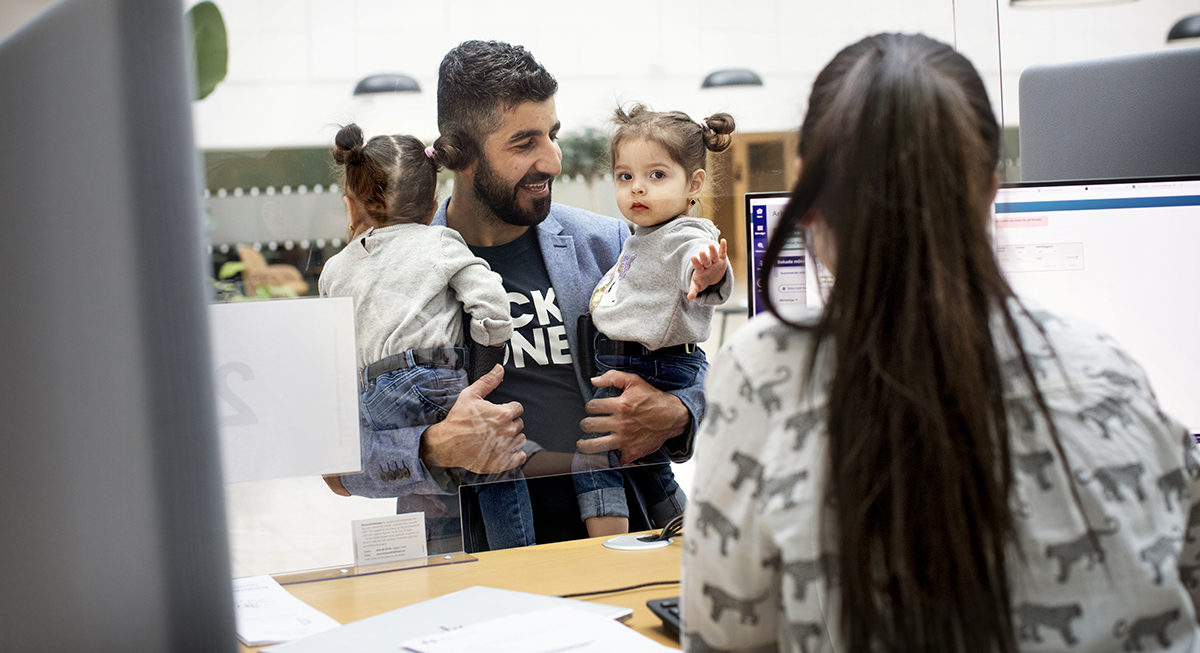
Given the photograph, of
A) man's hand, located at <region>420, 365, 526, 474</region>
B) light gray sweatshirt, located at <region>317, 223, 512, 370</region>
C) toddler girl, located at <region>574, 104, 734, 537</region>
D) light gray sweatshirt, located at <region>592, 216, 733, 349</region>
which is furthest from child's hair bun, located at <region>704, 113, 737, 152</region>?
man's hand, located at <region>420, 365, 526, 474</region>

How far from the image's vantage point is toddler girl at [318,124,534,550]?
65.1 inches

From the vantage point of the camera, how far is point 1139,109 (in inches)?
69.2

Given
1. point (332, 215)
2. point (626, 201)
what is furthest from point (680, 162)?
point (332, 215)

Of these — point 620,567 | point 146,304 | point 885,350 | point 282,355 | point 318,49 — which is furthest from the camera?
point 318,49

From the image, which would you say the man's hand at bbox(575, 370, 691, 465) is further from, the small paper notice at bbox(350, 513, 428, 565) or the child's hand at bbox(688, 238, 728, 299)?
the small paper notice at bbox(350, 513, 428, 565)

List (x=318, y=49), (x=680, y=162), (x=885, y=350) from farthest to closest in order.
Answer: (x=680, y=162)
(x=318, y=49)
(x=885, y=350)

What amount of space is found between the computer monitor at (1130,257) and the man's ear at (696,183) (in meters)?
0.58

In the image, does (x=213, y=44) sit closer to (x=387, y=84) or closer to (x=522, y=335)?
(x=387, y=84)

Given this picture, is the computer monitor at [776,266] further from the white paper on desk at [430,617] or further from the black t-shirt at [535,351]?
the white paper on desk at [430,617]

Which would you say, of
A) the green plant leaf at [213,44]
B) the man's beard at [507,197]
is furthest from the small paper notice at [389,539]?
the green plant leaf at [213,44]

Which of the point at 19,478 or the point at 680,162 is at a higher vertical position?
the point at 680,162

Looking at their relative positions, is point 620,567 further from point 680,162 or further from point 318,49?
point 318,49

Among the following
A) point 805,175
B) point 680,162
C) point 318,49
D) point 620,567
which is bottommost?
point 620,567

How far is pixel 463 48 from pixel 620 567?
1006 mm
